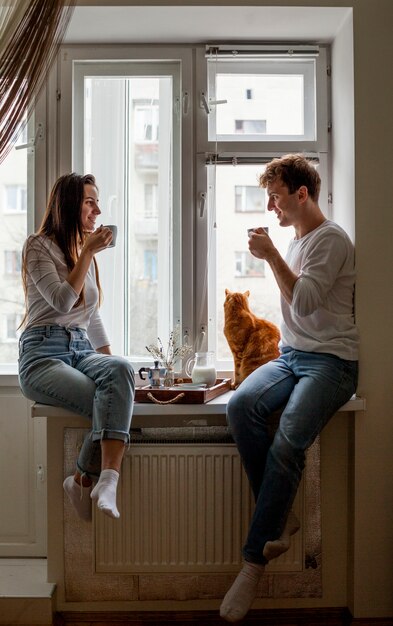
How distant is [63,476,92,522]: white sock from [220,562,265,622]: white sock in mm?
513

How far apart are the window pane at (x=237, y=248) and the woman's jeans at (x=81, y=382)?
56 centimetres

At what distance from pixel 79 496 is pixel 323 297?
980 mm

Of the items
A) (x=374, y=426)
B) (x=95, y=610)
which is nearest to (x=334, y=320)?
(x=374, y=426)

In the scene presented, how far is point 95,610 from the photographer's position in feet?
7.55

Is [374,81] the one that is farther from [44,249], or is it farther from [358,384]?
[44,249]

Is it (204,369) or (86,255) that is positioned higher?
(86,255)

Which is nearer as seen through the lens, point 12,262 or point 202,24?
point 202,24

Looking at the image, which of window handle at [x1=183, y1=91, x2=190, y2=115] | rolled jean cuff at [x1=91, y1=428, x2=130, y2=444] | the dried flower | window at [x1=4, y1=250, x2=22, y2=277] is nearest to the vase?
the dried flower

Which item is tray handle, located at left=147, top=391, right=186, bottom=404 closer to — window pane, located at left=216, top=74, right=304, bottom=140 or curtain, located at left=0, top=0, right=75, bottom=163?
curtain, located at left=0, top=0, right=75, bottom=163

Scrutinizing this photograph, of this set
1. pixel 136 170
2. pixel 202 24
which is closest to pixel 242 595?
pixel 136 170

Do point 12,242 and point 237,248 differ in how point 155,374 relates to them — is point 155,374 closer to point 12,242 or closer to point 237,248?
point 237,248

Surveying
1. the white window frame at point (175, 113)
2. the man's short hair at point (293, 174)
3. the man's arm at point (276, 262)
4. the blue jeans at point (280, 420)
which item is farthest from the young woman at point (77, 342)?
the man's short hair at point (293, 174)

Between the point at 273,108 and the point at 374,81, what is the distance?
437 mm

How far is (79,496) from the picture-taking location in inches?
85.0
